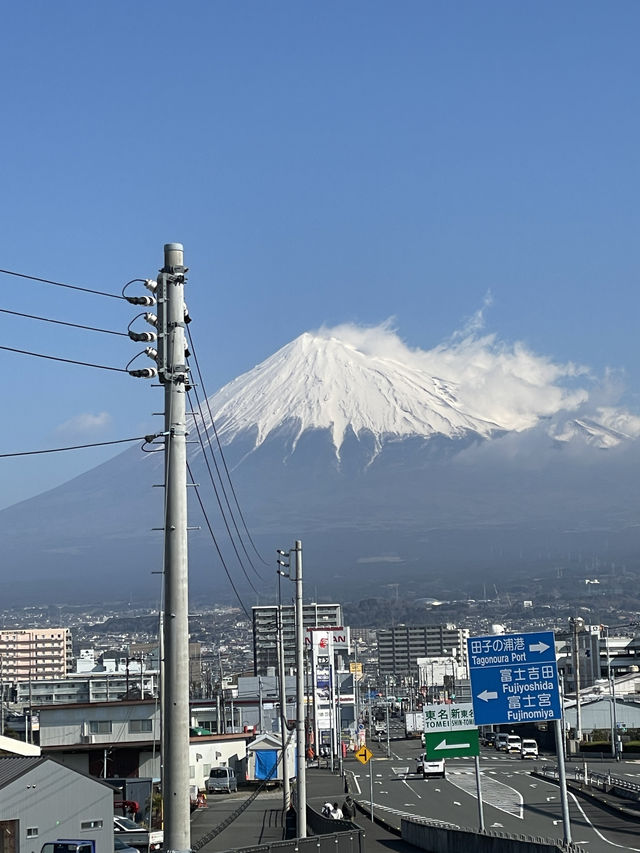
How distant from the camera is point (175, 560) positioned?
17469 millimetres

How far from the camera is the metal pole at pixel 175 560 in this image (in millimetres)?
17062

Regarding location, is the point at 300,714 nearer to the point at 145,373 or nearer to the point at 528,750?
the point at 145,373

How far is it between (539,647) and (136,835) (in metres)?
18.6

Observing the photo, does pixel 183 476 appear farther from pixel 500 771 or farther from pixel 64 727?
pixel 500 771

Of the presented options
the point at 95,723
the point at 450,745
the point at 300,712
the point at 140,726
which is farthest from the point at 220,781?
the point at 450,745

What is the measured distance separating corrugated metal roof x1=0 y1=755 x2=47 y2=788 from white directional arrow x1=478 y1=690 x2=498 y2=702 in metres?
13.6

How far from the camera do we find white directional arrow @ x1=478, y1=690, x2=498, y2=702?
1077 inches

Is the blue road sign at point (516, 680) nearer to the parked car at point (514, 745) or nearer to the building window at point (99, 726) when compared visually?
the building window at point (99, 726)

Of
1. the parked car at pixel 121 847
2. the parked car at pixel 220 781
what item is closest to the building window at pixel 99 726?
the parked car at pixel 220 781

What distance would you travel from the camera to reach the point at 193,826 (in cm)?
4972

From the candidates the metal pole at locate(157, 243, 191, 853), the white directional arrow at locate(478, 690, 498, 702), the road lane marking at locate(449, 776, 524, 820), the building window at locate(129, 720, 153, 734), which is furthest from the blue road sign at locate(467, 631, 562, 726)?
the building window at locate(129, 720, 153, 734)

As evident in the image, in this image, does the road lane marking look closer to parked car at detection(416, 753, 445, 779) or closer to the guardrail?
parked car at detection(416, 753, 445, 779)

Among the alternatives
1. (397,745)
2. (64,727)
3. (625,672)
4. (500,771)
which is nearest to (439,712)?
(64,727)

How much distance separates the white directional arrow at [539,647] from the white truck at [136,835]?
1628 centimetres
